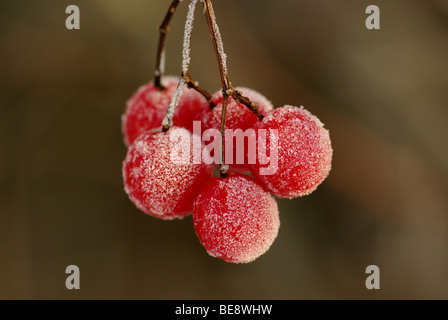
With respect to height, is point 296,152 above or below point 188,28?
below

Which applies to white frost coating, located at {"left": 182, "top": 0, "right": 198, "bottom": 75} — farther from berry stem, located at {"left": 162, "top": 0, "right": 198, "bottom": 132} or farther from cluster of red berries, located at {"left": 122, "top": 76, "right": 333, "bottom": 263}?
cluster of red berries, located at {"left": 122, "top": 76, "right": 333, "bottom": 263}

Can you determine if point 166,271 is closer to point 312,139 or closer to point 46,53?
point 46,53

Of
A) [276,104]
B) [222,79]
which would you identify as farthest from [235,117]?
[276,104]

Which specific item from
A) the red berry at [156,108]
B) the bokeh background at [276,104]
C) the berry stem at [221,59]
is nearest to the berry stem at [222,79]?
the berry stem at [221,59]

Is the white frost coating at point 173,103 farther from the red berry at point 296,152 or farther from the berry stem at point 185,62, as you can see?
the red berry at point 296,152

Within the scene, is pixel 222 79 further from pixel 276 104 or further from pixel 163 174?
pixel 276 104

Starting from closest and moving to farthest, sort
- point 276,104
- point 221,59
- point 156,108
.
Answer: point 221,59, point 156,108, point 276,104
